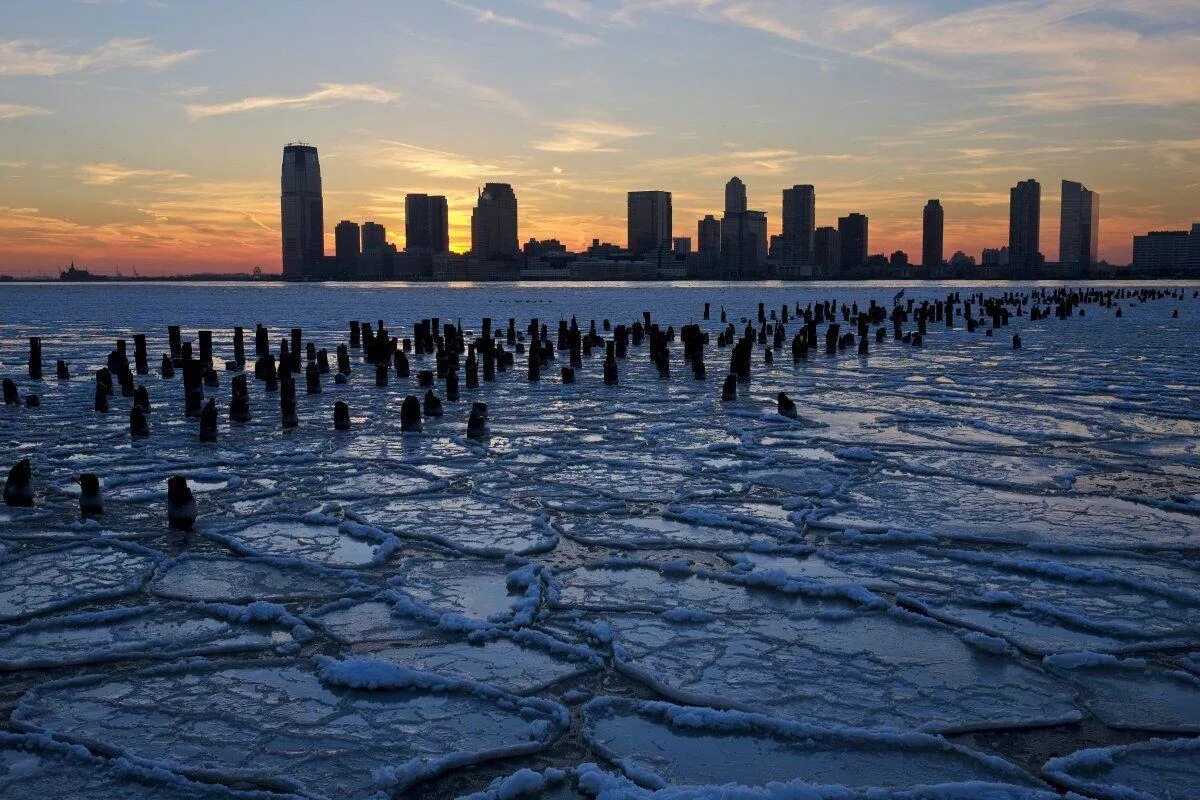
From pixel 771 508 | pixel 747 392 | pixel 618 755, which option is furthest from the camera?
pixel 747 392

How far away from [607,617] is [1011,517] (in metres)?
4.63

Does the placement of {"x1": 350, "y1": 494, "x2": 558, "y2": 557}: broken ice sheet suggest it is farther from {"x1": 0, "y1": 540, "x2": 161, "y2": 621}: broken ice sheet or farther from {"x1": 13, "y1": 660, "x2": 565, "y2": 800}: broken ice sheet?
{"x1": 13, "y1": 660, "x2": 565, "y2": 800}: broken ice sheet

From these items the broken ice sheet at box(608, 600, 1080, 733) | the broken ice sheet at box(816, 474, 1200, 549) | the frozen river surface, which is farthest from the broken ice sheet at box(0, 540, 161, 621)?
the broken ice sheet at box(816, 474, 1200, 549)

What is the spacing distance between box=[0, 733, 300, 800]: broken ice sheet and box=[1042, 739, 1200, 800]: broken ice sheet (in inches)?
144

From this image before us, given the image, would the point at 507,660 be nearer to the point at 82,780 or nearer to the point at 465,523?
the point at 82,780

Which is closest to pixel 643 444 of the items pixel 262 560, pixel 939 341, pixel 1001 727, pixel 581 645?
pixel 262 560

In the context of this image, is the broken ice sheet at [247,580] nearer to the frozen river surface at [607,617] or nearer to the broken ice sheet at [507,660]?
the frozen river surface at [607,617]

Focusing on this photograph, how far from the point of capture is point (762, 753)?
16.0ft

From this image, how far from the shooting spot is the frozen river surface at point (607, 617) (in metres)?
4.75

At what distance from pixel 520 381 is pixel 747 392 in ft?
17.5

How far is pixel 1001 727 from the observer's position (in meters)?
5.07

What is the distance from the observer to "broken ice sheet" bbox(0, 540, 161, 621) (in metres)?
6.99

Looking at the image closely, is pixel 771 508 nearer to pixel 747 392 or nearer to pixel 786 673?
pixel 786 673

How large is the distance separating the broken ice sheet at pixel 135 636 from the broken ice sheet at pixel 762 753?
2.49 metres
